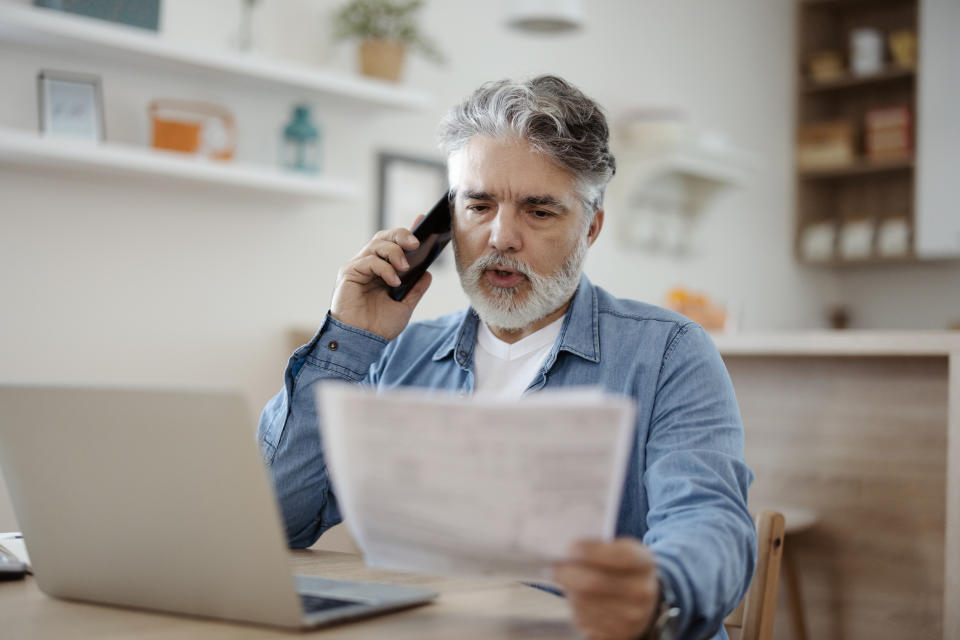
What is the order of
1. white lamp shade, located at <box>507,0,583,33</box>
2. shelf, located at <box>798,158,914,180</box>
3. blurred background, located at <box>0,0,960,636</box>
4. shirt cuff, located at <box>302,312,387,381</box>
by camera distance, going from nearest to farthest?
shirt cuff, located at <box>302,312,387,381</box> → blurred background, located at <box>0,0,960,636</box> → white lamp shade, located at <box>507,0,583,33</box> → shelf, located at <box>798,158,914,180</box>

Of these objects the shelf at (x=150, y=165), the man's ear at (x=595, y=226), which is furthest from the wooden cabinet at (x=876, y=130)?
the man's ear at (x=595, y=226)

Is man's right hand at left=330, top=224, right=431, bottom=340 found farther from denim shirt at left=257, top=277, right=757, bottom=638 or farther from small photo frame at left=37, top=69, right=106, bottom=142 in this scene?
small photo frame at left=37, top=69, right=106, bottom=142

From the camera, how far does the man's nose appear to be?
4.37ft

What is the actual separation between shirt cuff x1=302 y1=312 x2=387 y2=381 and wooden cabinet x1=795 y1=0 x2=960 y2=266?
3803 millimetres

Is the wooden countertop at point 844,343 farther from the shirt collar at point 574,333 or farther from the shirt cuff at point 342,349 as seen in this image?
the shirt cuff at point 342,349

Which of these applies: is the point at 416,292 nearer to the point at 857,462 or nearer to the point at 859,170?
the point at 857,462

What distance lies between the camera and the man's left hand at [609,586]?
27.4 inches

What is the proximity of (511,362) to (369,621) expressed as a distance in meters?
0.66

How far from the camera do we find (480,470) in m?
0.65

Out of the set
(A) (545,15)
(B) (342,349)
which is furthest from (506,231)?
(A) (545,15)

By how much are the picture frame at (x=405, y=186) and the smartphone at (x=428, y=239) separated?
1665mm

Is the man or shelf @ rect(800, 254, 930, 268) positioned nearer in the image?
the man

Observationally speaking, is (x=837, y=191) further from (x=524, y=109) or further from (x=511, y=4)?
(x=524, y=109)

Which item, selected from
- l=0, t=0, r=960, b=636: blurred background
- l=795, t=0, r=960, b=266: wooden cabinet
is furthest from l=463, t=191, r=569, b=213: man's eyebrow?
l=795, t=0, r=960, b=266: wooden cabinet
